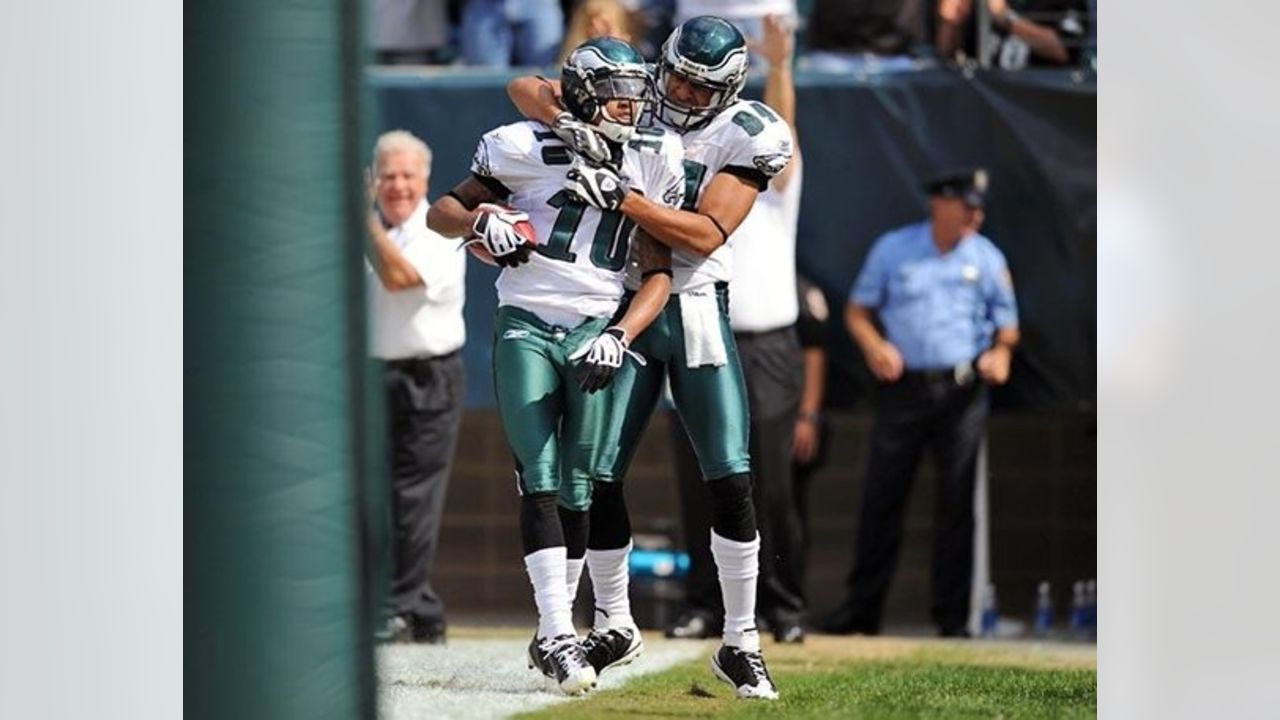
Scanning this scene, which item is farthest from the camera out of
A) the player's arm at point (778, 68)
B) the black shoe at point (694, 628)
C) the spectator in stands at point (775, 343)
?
the player's arm at point (778, 68)

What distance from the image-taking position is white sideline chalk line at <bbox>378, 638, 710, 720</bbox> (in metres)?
5.73

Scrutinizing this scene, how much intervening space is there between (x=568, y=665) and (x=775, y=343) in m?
2.41

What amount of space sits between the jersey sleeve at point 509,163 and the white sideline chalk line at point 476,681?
103cm

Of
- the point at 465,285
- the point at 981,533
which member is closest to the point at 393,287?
the point at 465,285

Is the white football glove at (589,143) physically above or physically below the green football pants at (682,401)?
above

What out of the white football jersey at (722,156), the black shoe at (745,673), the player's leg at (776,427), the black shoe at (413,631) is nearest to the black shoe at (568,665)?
the black shoe at (745,673)

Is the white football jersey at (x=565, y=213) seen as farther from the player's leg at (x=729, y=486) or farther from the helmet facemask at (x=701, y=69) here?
the player's leg at (x=729, y=486)

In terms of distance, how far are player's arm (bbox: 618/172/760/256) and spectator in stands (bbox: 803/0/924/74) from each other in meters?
2.87

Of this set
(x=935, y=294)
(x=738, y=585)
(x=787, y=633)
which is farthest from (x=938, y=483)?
(x=738, y=585)

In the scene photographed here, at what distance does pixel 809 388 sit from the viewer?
28.5ft

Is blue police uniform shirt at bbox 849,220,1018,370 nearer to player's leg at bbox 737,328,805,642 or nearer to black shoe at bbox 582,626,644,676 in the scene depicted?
player's leg at bbox 737,328,805,642

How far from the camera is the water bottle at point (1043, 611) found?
868 cm
